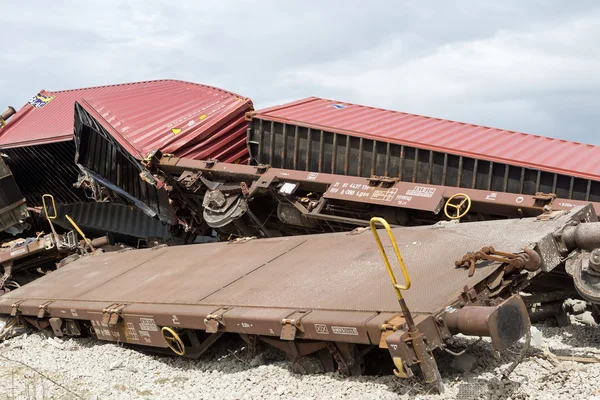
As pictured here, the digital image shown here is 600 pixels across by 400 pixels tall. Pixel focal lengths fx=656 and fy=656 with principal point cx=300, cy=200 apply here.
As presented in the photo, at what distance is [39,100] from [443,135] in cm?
1372

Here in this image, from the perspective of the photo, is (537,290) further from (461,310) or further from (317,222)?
(317,222)

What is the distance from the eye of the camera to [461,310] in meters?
4.25

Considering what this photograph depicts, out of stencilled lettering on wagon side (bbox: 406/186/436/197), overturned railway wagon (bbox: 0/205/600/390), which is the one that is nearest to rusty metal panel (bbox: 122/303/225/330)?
overturned railway wagon (bbox: 0/205/600/390)

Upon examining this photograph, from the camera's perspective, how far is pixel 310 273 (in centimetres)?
587

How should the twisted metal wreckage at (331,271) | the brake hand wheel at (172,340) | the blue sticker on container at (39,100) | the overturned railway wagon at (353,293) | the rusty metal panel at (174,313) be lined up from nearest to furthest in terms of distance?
the overturned railway wagon at (353,293), the twisted metal wreckage at (331,271), the rusty metal panel at (174,313), the brake hand wheel at (172,340), the blue sticker on container at (39,100)

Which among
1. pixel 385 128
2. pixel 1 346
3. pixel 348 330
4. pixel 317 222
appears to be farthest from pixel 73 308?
pixel 385 128

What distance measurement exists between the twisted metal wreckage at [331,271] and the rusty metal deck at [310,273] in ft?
0.07

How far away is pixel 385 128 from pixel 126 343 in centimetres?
521

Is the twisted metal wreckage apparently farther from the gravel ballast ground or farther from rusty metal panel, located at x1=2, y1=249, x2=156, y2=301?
the gravel ballast ground

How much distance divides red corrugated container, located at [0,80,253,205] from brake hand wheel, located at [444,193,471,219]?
4.83 m

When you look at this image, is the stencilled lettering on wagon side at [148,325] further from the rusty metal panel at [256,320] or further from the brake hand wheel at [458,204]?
the brake hand wheel at [458,204]

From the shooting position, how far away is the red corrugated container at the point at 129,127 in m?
11.5

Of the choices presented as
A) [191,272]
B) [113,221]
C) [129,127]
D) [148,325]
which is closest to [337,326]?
[148,325]

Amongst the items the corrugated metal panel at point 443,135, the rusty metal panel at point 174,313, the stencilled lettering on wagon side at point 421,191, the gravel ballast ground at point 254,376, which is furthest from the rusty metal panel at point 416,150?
the rusty metal panel at point 174,313
